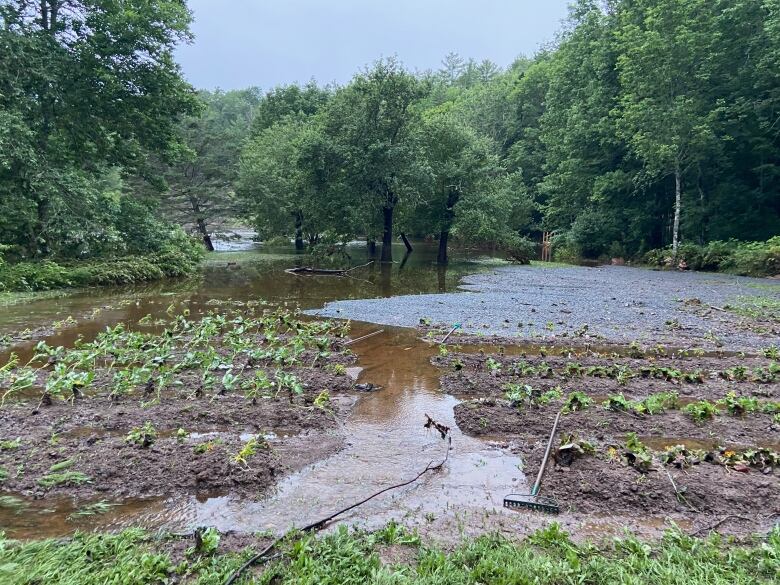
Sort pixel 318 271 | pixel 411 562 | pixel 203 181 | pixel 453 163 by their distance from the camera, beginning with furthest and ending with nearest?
pixel 203 181
pixel 453 163
pixel 318 271
pixel 411 562

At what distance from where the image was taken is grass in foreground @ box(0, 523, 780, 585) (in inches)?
121

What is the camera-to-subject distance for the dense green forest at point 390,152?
17922 mm

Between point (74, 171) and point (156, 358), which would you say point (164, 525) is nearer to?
point (156, 358)

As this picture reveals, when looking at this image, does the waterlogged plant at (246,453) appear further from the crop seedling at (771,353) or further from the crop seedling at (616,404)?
the crop seedling at (771,353)

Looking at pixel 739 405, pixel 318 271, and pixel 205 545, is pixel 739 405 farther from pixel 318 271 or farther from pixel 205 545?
pixel 318 271

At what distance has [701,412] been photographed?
19.4 feet

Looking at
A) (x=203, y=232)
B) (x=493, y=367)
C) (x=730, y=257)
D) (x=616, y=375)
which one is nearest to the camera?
(x=616, y=375)

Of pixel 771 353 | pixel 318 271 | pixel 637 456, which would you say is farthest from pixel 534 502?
pixel 318 271

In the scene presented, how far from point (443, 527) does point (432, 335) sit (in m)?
6.79

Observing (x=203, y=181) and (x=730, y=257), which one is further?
(x=203, y=181)

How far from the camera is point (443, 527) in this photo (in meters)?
3.94

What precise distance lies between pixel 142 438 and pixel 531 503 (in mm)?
3773

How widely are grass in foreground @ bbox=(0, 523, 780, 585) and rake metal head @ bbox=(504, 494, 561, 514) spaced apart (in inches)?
20.7

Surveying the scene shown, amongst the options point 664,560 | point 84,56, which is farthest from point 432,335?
point 84,56
